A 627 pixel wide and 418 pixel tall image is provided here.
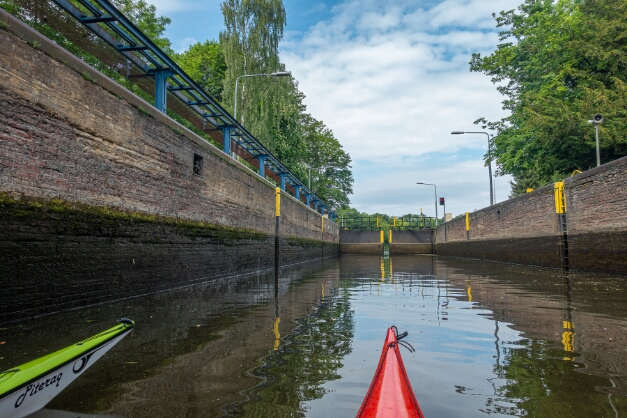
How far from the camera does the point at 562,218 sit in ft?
39.8

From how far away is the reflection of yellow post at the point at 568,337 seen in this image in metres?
3.29

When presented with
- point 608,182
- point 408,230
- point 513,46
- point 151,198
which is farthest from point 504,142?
point 151,198

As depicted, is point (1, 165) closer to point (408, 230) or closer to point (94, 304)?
point (94, 304)

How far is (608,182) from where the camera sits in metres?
9.85

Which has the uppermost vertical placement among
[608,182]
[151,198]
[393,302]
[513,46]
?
[513,46]

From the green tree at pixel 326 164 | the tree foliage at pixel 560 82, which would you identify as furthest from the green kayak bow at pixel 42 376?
the green tree at pixel 326 164

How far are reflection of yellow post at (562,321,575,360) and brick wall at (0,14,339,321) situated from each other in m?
5.60

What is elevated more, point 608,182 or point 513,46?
point 513,46

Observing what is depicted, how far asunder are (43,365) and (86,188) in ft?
14.3

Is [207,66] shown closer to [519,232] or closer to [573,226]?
[519,232]

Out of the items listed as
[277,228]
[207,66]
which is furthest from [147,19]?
[277,228]

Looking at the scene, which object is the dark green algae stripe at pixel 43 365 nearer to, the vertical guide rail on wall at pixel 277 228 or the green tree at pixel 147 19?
the vertical guide rail on wall at pixel 277 228

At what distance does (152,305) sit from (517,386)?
489cm

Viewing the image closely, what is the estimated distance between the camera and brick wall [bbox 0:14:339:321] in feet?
14.6
